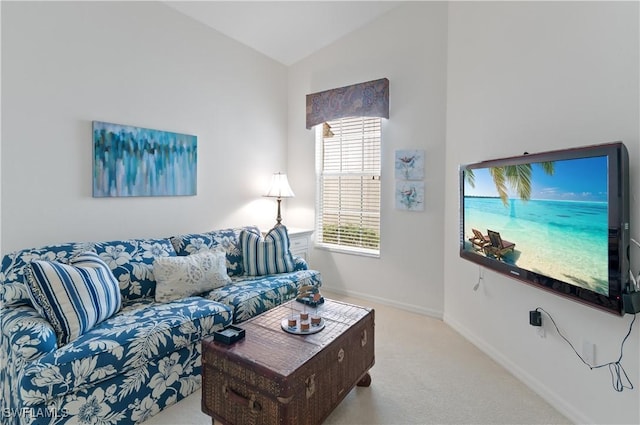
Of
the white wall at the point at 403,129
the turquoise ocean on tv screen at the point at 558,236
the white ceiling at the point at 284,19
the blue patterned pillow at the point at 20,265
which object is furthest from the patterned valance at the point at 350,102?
the blue patterned pillow at the point at 20,265

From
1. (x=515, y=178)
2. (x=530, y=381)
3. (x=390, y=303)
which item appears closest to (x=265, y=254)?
(x=390, y=303)

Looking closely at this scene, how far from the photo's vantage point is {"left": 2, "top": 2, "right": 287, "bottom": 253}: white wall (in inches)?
93.3

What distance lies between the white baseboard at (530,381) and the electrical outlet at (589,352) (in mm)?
316

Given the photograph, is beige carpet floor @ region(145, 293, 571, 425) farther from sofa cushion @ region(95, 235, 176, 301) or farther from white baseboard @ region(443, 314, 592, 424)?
sofa cushion @ region(95, 235, 176, 301)

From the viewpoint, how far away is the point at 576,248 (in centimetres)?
176

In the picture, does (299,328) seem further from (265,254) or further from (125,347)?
(265,254)

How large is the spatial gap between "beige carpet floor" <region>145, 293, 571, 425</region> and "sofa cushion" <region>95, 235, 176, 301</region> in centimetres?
90

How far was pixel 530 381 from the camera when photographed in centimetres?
226

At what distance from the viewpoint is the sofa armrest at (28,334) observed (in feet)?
5.31

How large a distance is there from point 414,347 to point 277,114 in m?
3.23

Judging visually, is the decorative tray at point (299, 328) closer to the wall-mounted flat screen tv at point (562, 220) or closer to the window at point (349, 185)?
the wall-mounted flat screen tv at point (562, 220)

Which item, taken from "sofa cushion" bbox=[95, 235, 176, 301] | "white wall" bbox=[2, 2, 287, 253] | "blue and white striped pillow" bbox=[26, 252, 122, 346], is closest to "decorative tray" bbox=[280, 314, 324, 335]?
"blue and white striped pillow" bbox=[26, 252, 122, 346]

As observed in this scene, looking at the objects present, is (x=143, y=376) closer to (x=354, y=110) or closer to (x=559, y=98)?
(x=559, y=98)

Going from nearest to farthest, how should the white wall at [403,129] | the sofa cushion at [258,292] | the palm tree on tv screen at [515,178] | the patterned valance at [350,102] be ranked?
the palm tree on tv screen at [515,178], the sofa cushion at [258,292], the white wall at [403,129], the patterned valance at [350,102]
